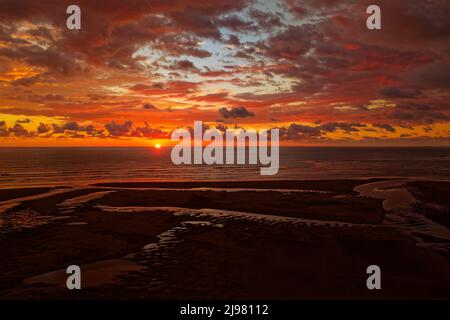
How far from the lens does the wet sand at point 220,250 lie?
1554 cm

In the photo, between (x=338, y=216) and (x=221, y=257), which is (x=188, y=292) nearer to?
(x=221, y=257)

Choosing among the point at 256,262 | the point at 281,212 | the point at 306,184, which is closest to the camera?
the point at 256,262

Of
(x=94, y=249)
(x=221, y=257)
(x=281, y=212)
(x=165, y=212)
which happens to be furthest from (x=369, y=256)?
(x=165, y=212)

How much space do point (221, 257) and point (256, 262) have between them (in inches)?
77.6

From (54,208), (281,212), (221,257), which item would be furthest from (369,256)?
(54,208)

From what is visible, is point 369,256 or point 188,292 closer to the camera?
point 188,292

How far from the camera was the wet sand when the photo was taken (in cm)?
1554

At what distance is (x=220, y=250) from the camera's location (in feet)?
69.1

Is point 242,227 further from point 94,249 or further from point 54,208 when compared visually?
point 54,208

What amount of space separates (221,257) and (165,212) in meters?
14.4

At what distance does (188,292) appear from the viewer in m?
15.2
